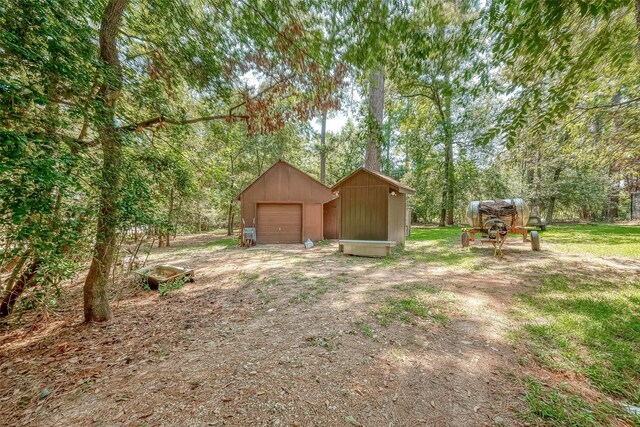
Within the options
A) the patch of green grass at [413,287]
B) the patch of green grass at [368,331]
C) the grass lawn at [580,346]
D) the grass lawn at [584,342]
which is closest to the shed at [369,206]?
the patch of green grass at [413,287]

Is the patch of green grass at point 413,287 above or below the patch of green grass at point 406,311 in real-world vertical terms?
above

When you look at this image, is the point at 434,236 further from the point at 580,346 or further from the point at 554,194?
the point at 554,194

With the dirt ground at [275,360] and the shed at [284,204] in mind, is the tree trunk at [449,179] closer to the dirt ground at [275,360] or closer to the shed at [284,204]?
the shed at [284,204]

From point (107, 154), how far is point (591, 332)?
643 cm

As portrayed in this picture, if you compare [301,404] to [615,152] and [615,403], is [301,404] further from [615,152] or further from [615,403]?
[615,152]

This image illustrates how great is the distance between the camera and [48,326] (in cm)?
377

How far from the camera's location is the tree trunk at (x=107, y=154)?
2.87 metres

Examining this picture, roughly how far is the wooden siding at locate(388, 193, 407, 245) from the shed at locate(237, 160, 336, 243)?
163 inches

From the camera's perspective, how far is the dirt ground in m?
1.89

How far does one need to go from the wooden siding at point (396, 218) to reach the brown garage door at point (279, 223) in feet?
17.7

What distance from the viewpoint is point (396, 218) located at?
30.2ft

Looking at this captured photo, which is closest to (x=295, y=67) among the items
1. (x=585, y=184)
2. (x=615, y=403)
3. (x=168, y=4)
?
(x=168, y=4)

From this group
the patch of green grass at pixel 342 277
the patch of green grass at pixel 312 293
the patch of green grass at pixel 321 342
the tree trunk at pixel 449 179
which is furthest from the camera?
the tree trunk at pixel 449 179

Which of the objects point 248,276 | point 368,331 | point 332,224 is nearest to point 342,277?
point 248,276
